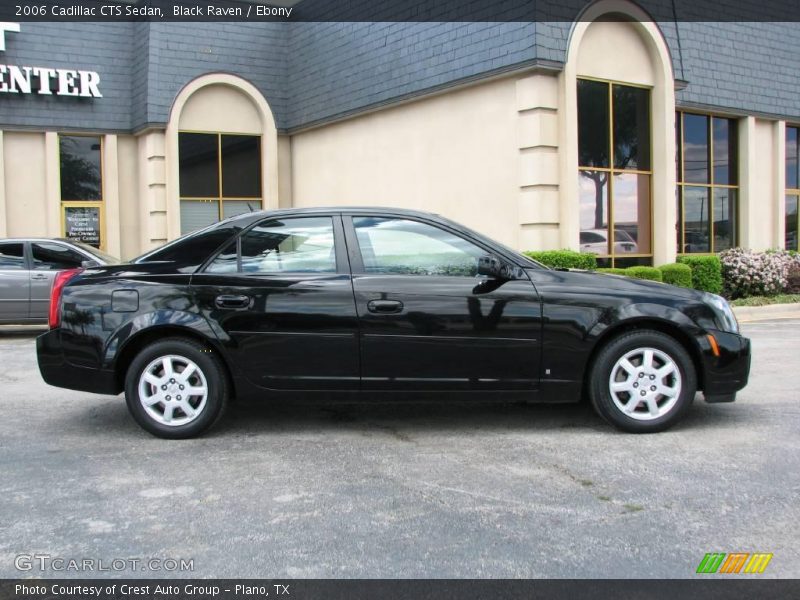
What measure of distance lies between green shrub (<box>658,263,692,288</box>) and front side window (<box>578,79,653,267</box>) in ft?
2.87

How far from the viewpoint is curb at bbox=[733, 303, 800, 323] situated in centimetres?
1327

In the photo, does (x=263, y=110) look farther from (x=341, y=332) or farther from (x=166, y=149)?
(x=341, y=332)

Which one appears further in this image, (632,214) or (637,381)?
(632,214)

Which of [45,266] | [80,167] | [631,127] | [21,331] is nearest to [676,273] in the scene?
[631,127]

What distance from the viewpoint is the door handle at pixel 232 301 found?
5.32 metres

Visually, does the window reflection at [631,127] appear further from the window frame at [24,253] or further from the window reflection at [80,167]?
the window reflection at [80,167]

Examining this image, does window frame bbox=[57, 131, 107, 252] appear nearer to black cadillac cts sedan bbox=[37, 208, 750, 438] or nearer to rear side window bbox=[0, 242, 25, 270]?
rear side window bbox=[0, 242, 25, 270]

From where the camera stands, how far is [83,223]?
1800 centimetres

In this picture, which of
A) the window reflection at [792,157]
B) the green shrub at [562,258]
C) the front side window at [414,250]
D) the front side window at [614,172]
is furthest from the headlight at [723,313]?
the window reflection at [792,157]

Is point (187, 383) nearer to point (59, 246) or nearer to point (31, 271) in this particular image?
point (31, 271)

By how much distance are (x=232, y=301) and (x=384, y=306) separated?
105 centimetres

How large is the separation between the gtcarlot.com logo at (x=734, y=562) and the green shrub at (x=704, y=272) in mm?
11669

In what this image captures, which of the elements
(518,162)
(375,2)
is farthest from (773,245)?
(375,2)
